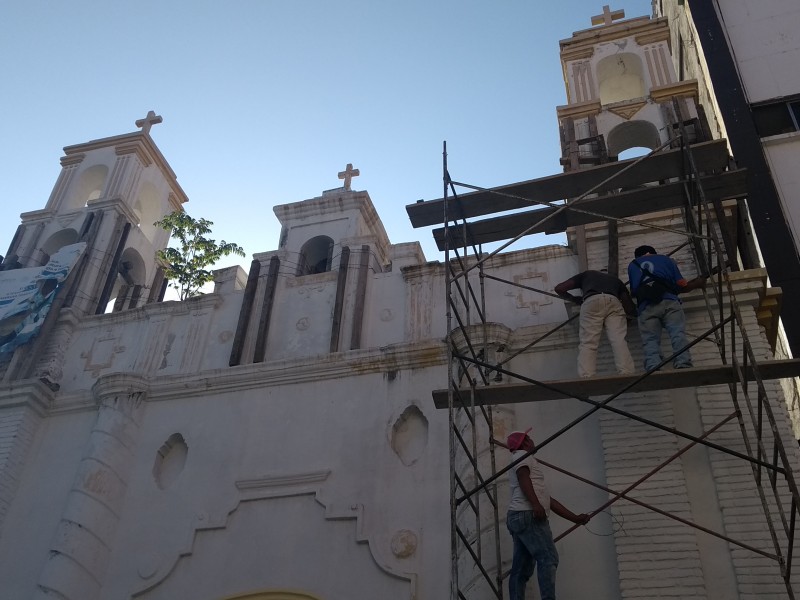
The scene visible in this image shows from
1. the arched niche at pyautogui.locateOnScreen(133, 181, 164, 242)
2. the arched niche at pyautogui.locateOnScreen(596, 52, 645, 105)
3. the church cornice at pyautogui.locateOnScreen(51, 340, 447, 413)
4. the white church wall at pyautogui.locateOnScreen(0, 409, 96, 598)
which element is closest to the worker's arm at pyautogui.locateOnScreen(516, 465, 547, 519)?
the church cornice at pyautogui.locateOnScreen(51, 340, 447, 413)

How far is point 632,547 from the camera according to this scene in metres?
9.32

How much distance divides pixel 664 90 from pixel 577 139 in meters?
2.11

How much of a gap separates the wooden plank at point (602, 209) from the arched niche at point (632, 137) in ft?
14.1

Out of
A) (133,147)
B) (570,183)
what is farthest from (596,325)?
(133,147)

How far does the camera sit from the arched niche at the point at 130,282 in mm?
18188

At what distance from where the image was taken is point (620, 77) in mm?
17953

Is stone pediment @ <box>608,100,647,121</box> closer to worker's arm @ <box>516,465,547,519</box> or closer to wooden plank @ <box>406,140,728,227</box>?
wooden plank @ <box>406,140,728,227</box>

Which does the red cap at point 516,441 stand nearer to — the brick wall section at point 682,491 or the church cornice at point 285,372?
the brick wall section at point 682,491

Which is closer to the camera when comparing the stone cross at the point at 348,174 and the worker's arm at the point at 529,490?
the worker's arm at the point at 529,490

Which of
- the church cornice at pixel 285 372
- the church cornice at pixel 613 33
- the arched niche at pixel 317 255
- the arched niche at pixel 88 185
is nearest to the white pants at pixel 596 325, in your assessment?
the church cornice at pixel 285 372

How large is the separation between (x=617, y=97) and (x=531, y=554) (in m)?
12.3

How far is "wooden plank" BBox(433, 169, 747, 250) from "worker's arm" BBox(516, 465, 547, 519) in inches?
139

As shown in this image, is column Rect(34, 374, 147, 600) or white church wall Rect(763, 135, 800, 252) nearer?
column Rect(34, 374, 147, 600)

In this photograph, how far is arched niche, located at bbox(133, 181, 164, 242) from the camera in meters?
20.6
